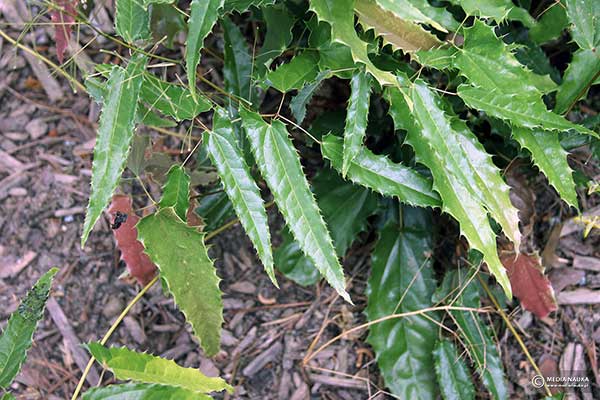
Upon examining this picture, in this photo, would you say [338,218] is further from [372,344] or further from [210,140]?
[210,140]

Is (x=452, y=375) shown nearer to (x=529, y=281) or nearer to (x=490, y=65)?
(x=529, y=281)

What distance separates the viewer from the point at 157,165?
1136 millimetres

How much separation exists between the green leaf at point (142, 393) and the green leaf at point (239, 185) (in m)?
0.20

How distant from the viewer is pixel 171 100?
0.99 meters

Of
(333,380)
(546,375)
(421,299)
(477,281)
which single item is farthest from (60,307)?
(546,375)

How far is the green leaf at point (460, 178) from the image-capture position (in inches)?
36.2

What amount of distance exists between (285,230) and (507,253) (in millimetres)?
442

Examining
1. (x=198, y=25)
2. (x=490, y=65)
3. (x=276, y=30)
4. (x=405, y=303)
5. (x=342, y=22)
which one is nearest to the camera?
(x=198, y=25)

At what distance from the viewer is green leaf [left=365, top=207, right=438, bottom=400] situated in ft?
3.87

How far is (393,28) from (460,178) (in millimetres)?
260

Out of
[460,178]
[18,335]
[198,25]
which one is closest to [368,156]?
[460,178]

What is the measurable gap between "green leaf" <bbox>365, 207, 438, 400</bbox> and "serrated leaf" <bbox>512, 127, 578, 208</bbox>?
0.95 ft

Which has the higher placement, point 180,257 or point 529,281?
point 180,257

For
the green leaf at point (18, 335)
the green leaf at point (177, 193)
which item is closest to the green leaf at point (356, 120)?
the green leaf at point (177, 193)
